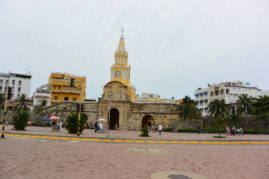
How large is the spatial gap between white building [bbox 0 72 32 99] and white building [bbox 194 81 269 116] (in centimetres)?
6418

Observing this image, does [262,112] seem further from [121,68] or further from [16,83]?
[16,83]

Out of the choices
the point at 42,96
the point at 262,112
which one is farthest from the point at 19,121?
the point at 262,112

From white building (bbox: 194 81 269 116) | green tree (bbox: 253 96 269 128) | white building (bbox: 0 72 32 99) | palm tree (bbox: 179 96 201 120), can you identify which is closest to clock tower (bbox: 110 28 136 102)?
palm tree (bbox: 179 96 201 120)

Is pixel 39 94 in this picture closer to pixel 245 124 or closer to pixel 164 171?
pixel 245 124

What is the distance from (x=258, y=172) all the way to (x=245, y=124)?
42.1 m

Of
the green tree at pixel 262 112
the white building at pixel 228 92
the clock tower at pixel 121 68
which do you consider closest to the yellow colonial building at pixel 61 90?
the clock tower at pixel 121 68

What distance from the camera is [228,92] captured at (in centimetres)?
6638

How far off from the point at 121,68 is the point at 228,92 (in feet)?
110

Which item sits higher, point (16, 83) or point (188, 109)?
point (16, 83)

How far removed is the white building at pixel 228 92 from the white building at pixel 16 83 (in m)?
64.2

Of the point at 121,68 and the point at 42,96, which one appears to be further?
the point at 42,96

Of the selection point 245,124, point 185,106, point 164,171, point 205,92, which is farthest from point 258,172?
point 205,92

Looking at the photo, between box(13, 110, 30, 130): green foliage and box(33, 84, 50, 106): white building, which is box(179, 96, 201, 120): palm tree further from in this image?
box(33, 84, 50, 106): white building

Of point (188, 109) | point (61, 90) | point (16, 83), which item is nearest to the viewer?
point (188, 109)
